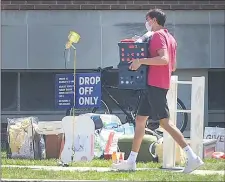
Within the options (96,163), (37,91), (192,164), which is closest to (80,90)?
(96,163)

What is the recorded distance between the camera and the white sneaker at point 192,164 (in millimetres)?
7742

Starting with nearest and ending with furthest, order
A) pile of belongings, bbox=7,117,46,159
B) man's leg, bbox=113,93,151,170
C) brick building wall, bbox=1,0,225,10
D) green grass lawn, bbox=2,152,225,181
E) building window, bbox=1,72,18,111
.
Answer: green grass lawn, bbox=2,152,225,181, man's leg, bbox=113,93,151,170, pile of belongings, bbox=7,117,46,159, brick building wall, bbox=1,0,225,10, building window, bbox=1,72,18,111

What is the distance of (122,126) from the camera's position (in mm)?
10336

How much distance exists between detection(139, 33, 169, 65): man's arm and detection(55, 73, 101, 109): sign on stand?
195cm

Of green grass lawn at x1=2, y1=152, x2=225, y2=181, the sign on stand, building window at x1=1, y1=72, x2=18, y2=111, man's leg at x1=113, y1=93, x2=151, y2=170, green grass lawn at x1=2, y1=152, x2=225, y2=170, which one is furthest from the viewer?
building window at x1=1, y1=72, x2=18, y2=111

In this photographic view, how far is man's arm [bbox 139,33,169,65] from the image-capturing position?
7.73 meters

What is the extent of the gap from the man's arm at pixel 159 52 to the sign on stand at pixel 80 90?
195 cm

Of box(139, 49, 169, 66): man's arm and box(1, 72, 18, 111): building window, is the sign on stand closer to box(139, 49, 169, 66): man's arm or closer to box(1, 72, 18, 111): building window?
box(139, 49, 169, 66): man's arm

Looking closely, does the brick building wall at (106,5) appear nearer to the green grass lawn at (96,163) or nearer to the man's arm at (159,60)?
the green grass lawn at (96,163)

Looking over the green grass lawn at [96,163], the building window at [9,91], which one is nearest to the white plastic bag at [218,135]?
the green grass lawn at [96,163]

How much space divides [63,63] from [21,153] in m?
3.16

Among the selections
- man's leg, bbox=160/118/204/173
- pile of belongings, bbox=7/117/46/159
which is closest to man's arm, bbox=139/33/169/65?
man's leg, bbox=160/118/204/173

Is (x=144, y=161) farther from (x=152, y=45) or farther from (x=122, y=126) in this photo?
(x=152, y=45)

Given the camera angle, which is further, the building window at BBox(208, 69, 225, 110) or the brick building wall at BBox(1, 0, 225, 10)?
the building window at BBox(208, 69, 225, 110)
